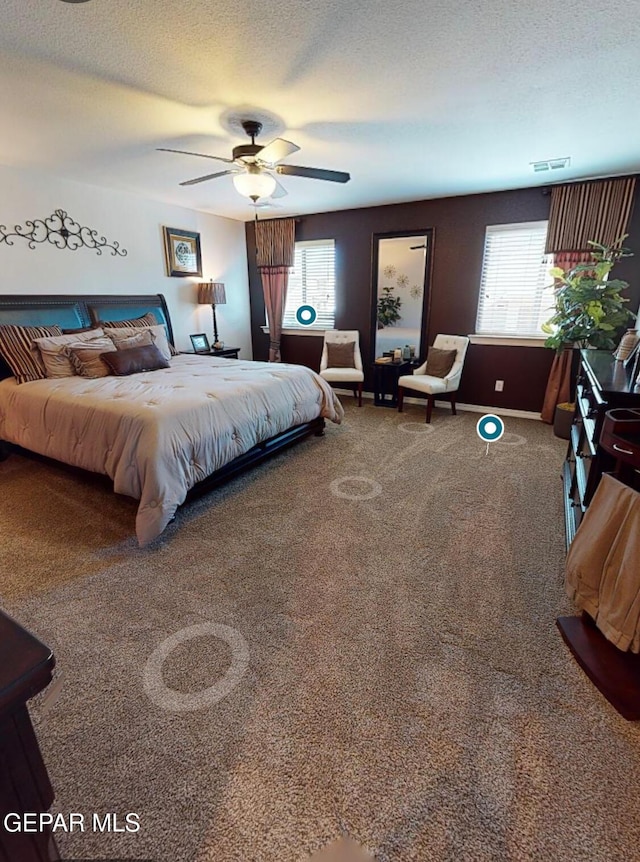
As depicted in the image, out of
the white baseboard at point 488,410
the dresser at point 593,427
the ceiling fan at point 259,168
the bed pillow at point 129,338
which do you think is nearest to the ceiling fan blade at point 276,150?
the ceiling fan at point 259,168

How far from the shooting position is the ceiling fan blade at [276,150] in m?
2.38

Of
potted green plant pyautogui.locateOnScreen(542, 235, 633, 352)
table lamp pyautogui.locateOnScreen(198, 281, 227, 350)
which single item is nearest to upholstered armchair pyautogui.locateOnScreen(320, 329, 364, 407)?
table lamp pyautogui.locateOnScreen(198, 281, 227, 350)

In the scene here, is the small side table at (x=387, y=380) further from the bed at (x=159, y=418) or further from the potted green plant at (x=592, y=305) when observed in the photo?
the potted green plant at (x=592, y=305)

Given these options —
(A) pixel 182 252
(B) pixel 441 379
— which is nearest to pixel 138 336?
(A) pixel 182 252

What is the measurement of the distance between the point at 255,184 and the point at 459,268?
283 cm

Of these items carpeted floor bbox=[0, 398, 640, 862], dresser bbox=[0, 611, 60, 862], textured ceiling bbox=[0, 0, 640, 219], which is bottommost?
carpeted floor bbox=[0, 398, 640, 862]

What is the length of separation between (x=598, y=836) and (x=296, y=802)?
810 millimetres

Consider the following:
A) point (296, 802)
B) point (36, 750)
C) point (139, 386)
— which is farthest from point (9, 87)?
point (296, 802)

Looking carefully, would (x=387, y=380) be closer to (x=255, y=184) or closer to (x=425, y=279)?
(x=425, y=279)

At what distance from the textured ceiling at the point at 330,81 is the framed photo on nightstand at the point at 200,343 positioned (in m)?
2.18

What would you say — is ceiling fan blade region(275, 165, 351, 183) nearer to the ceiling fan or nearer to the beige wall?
the ceiling fan

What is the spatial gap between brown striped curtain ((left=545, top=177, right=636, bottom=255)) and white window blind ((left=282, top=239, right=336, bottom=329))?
104 inches

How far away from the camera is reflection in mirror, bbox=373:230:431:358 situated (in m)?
5.06

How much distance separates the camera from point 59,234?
12.9 feet
